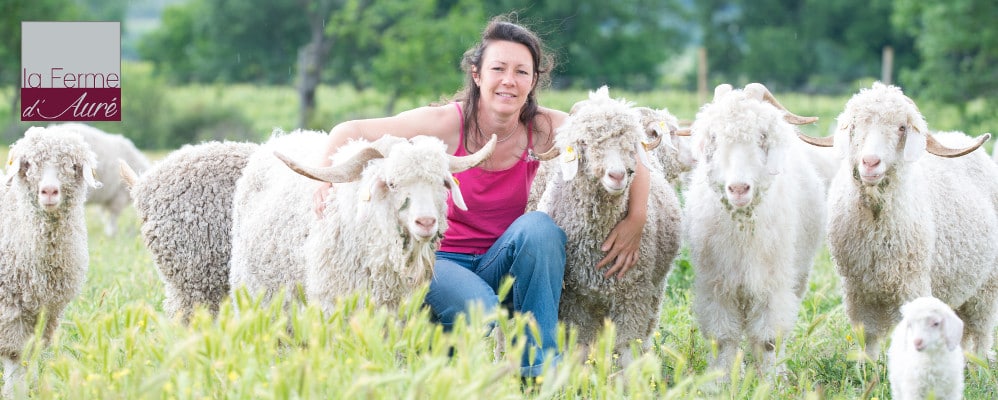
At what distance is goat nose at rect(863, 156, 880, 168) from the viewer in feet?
15.6

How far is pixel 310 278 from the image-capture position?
473cm

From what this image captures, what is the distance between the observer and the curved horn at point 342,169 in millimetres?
4484

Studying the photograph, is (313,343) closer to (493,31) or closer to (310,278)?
(310,278)

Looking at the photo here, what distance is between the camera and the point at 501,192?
518 centimetres

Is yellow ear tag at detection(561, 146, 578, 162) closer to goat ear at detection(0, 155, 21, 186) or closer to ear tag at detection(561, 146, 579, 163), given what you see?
ear tag at detection(561, 146, 579, 163)

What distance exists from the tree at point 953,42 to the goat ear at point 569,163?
19.7 m

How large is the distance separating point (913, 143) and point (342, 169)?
2.59 m

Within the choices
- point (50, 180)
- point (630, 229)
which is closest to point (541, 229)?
point (630, 229)

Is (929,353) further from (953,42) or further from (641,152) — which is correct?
(953,42)

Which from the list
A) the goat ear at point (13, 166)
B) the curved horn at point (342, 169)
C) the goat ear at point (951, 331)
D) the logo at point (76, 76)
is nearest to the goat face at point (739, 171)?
the goat ear at point (951, 331)

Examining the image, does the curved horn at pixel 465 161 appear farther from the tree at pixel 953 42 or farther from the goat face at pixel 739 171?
the tree at pixel 953 42

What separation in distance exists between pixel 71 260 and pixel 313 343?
8.44 ft

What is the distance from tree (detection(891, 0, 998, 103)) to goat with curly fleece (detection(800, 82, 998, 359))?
18.1 m

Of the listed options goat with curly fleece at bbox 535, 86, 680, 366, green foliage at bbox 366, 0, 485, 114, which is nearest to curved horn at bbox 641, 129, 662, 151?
goat with curly fleece at bbox 535, 86, 680, 366
